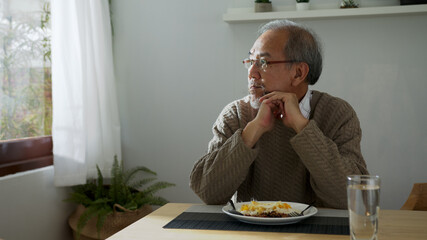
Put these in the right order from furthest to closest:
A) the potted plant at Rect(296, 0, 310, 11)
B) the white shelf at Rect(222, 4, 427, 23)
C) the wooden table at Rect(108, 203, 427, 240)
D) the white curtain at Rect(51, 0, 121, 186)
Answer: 1. the potted plant at Rect(296, 0, 310, 11)
2. the white shelf at Rect(222, 4, 427, 23)
3. the white curtain at Rect(51, 0, 121, 186)
4. the wooden table at Rect(108, 203, 427, 240)

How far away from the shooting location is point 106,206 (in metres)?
3.04

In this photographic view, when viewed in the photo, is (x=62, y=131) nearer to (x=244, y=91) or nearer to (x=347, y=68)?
(x=244, y=91)

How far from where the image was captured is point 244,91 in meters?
3.49

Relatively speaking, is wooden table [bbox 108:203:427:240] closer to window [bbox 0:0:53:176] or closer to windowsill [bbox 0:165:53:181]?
windowsill [bbox 0:165:53:181]

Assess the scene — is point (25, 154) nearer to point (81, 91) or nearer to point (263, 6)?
point (81, 91)

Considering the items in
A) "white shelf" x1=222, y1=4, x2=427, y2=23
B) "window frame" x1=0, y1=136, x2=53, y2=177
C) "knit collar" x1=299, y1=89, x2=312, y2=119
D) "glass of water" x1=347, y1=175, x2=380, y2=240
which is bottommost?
"window frame" x1=0, y1=136, x2=53, y2=177

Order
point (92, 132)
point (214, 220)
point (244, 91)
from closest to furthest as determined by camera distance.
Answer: point (214, 220)
point (92, 132)
point (244, 91)

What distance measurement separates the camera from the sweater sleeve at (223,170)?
182 centimetres

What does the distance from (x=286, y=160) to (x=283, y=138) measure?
0.29 ft

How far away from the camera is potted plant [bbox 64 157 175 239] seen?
2996 millimetres

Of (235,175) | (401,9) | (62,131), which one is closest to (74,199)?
(62,131)

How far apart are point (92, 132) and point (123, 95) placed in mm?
539

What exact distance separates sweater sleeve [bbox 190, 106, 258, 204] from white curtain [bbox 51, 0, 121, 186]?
1367 mm

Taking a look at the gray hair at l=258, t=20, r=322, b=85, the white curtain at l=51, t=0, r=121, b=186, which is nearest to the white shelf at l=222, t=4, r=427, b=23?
the white curtain at l=51, t=0, r=121, b=186
